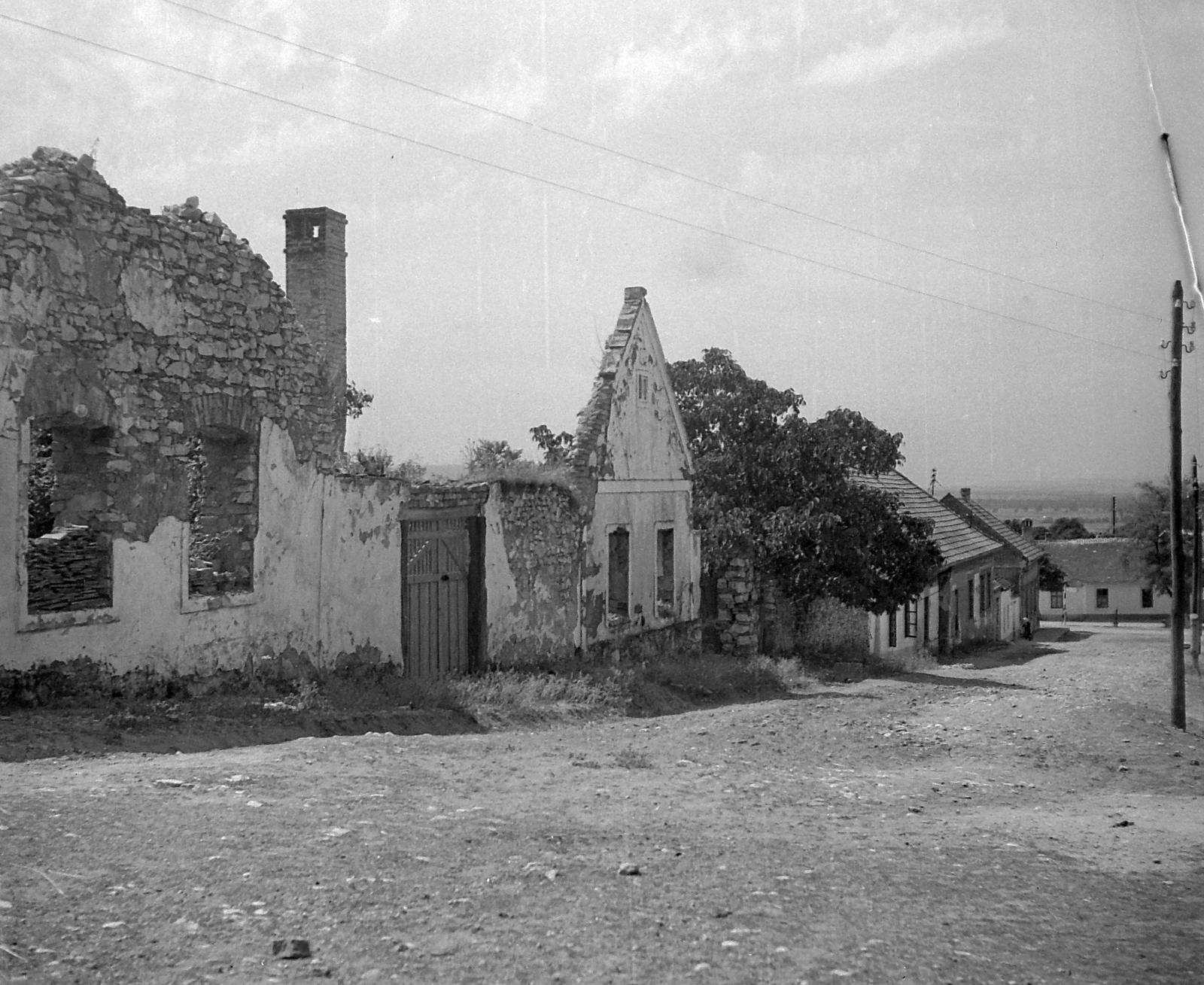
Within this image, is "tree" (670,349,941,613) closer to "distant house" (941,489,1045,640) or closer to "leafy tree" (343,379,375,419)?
"leafy tree" (343,379,375,419)

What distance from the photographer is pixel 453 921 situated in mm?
4965

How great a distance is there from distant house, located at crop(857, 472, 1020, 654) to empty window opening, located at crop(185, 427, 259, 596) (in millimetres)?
18768

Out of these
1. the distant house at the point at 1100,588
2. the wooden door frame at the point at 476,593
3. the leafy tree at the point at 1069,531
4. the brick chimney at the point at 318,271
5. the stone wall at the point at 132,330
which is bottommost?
the distant house at the point at 1100,588

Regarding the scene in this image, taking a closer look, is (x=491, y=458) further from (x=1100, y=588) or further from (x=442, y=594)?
(x=1100, y=588)

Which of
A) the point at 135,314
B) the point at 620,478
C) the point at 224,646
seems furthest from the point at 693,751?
the point at 620,478

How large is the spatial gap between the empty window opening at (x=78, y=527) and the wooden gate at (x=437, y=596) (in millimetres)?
4197

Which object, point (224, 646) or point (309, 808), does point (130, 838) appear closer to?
point (309, 808)

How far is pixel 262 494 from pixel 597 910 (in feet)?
24.4

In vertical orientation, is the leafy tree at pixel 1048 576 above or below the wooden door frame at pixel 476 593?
below

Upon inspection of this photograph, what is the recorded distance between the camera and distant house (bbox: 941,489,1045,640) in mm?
46094

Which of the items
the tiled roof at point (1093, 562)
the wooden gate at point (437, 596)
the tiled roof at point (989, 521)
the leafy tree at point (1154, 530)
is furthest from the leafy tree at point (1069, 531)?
the wooden gate at point (437, 596)

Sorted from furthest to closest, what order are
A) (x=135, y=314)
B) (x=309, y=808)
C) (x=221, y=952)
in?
(x=135, y=314) < (x=309, y=808) < (x=221, y=952)

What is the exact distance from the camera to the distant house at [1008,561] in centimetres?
4609

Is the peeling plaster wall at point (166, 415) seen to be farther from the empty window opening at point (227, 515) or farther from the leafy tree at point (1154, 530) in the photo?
the leafy tree at point (1154, 530)
